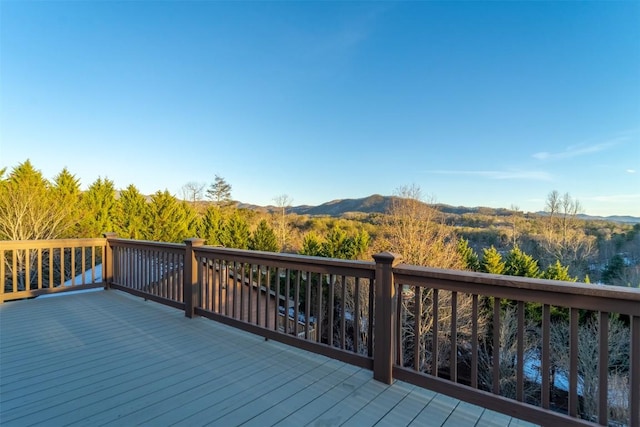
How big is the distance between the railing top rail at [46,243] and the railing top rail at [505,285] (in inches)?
210

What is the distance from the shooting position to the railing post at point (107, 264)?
17.6 ft

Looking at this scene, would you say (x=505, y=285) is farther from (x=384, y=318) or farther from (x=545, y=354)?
(x=384, y=318)

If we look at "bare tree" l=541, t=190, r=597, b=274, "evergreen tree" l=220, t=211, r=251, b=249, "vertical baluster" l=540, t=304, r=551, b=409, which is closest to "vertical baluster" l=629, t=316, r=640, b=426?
"vertical baluster" l=540, t=304, r=551, b=409

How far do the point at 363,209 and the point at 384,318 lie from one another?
33625 mm

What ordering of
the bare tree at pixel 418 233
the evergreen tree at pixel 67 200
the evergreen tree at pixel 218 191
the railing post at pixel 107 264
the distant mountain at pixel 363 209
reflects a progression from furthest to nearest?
1. the evergreen tree at pixel 218 191
2. the distant mountain at pixel 363 209
3. the bare tree at pixel 418 233
4. the evergreen tree at pixel 67 200
5. the railing post at pixel 107 264

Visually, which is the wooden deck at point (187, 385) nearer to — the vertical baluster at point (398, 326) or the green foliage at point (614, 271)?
the vertical baluster at point (398, 326)

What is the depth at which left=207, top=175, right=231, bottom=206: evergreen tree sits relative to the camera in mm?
33281

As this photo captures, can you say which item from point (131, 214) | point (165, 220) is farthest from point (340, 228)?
point (131, 214)

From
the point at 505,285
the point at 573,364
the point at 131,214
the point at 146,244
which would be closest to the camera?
the point at 573,364

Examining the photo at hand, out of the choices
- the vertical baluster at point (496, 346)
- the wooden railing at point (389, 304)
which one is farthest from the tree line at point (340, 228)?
the vertical baluster at point (496, 346)

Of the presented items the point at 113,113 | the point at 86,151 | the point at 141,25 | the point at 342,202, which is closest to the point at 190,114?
the point at 113,113

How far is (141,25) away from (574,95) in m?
19.9

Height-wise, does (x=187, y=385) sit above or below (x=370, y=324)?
below

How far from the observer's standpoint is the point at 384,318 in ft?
7.74
